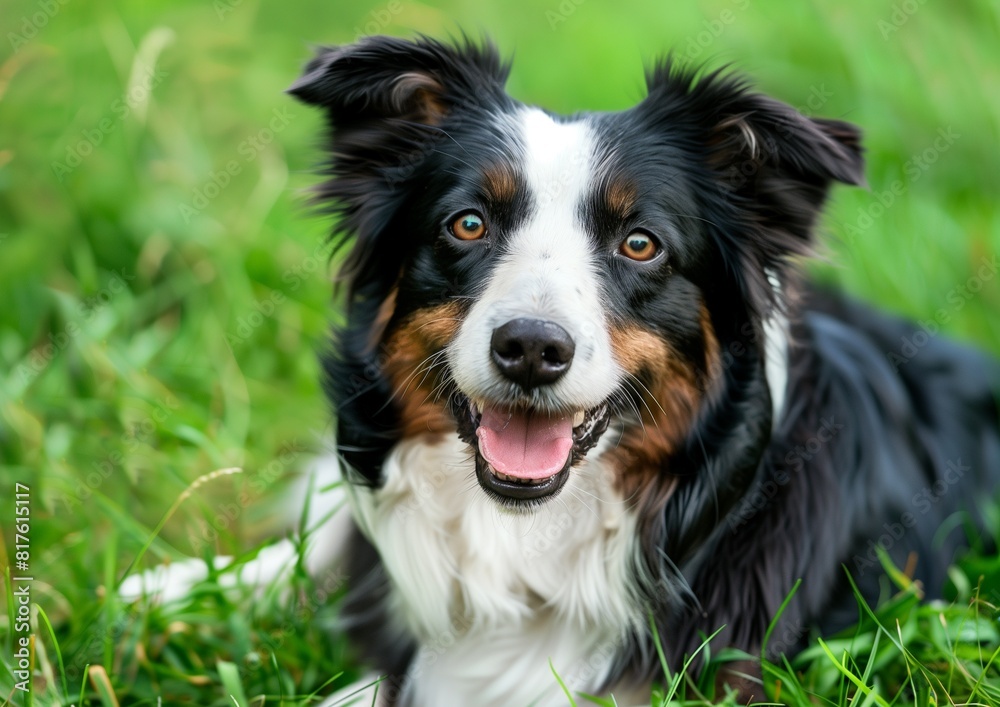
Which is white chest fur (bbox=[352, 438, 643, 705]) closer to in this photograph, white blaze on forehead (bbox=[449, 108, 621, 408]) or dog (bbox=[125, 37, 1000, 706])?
dog (bbox=[125, 37, 1000, 706])

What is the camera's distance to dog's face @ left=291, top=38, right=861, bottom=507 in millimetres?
2771

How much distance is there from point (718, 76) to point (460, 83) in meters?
0.80

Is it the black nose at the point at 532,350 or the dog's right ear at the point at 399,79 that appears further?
the dog's right ear at the point at 399,79

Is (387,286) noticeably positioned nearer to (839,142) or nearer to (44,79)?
(839,142)

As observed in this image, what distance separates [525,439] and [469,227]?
64cm

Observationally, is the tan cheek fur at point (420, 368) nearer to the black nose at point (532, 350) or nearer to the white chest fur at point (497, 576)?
the white chest fur at point (497, 576)

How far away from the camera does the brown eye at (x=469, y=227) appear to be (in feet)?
9.57

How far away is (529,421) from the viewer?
9.34 ft

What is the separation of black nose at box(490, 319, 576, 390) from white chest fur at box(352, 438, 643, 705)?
1.36ft

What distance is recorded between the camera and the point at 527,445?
9.29ft

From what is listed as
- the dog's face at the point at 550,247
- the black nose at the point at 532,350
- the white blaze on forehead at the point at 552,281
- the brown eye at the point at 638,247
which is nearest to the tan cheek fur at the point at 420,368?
the dog's face at the point at 550,247

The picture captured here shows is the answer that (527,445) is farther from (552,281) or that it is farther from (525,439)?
(552,281)

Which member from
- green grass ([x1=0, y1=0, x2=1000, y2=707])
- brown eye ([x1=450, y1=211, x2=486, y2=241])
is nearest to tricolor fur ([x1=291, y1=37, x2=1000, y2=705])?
brown eye ([x1=450, y1=211, x2=486, y2=241])

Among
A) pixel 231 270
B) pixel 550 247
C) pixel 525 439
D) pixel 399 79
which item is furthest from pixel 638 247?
pixel 231 270
